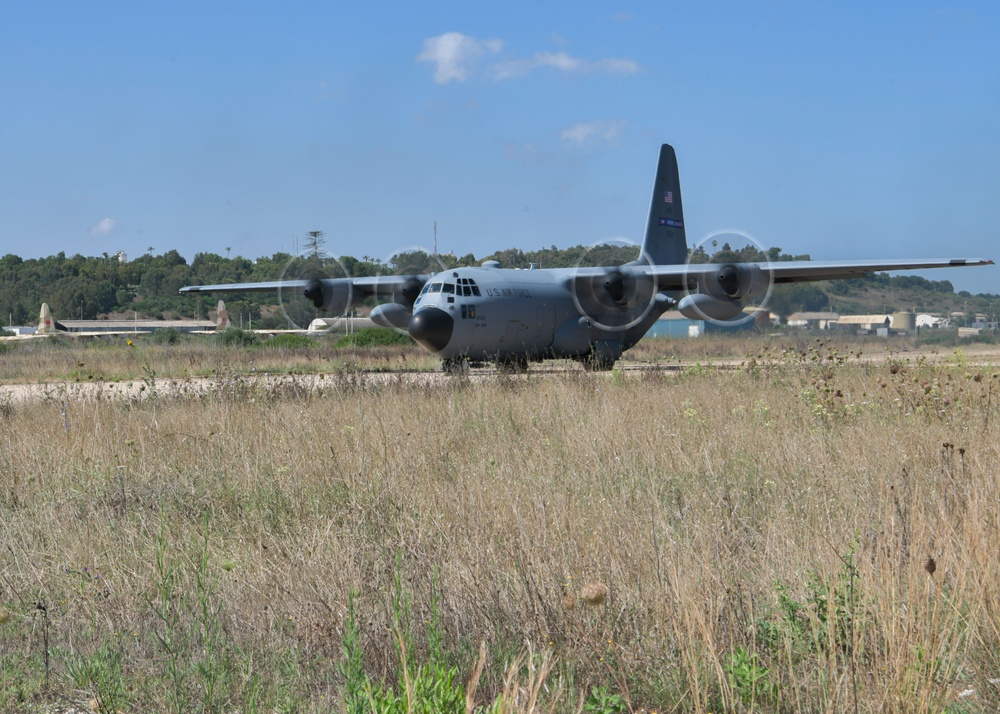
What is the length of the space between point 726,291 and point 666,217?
6228 mm

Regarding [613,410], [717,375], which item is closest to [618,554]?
[613,410]

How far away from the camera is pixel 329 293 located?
2912cm

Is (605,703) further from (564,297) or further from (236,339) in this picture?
(236,339)

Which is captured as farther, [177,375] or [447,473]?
[177,375]

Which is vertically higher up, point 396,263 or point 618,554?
point 396,263

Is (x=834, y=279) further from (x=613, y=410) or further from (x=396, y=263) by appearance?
(x=613, y=410)

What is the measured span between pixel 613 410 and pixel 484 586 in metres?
6.77

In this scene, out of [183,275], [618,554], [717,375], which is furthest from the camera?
[183,275]

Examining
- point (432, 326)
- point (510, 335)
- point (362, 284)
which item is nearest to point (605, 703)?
point (432, 326)

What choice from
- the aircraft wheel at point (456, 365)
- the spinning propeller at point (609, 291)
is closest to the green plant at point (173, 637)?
the aircraft wheel at point (456, 365)

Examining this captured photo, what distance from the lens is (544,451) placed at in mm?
8320

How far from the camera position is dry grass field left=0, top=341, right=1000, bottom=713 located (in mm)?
3197

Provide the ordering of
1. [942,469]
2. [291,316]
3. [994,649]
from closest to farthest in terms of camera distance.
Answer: [994,649] → [942,469] → [291,316]

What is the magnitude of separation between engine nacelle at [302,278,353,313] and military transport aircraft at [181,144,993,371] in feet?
0.10
